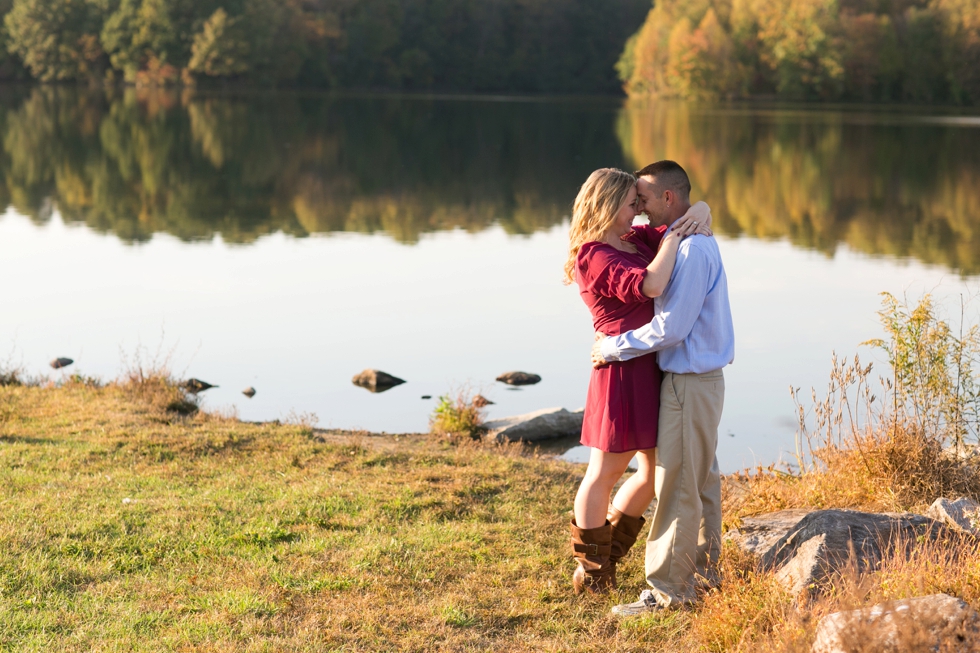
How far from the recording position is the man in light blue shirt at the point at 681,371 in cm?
476

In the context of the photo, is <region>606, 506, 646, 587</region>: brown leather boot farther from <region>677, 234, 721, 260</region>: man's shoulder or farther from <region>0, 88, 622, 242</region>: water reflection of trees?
<region>0, 88, 622, 242</region>: water reflection of trees

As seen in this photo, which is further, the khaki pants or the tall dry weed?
the tall dry weed

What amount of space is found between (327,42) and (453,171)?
66993mm

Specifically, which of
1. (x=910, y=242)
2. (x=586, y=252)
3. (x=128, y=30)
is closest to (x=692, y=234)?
(x=586, y=252)

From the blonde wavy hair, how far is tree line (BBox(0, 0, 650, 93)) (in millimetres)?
83952

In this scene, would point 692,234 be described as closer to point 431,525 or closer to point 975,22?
point 431,525

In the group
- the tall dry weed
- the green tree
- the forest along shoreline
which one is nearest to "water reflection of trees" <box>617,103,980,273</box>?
the tall dry weed

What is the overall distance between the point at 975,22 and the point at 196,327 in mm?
77168

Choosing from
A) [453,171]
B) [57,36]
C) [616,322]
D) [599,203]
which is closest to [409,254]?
[453,171]

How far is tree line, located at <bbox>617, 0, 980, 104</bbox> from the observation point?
259ft

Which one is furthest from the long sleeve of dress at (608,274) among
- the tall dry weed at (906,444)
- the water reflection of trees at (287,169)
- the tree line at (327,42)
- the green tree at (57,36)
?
the green tree at (57,36)

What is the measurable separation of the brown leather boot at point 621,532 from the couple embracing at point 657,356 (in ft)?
0.49

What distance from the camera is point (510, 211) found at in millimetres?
27500

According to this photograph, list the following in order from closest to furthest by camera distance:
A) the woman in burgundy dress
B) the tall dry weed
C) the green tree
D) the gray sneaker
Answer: the woman in burgundy dress < the gray sneaker < the tall dry weed < the green tree
